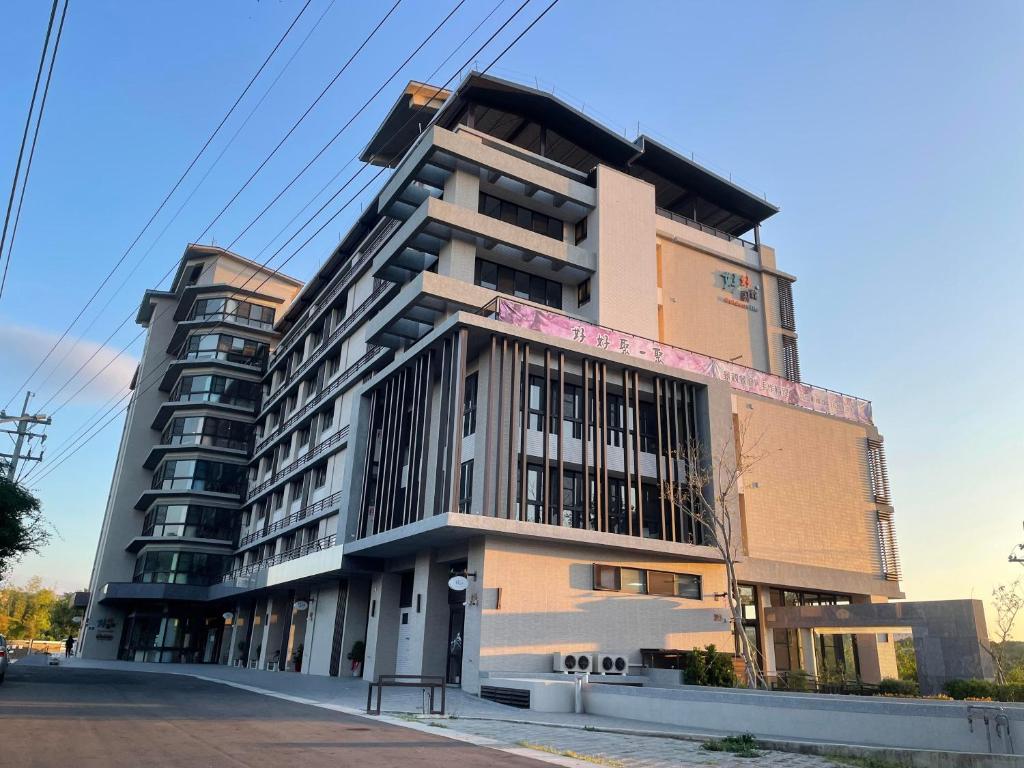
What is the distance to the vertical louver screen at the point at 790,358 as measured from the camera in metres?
36.9

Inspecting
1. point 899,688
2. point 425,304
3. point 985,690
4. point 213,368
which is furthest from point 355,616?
point 213,368

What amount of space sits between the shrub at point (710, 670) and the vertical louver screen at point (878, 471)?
1564 cm

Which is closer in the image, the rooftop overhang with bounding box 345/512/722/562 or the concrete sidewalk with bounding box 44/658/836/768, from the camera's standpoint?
the concrete sidewalk with bounding box 44/658/836/768

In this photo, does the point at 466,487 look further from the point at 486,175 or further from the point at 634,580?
the point at 486,175

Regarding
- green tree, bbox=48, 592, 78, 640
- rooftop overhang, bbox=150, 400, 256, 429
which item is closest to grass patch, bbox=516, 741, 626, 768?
rooftop overhang, bbox=150, 400, 256, 429

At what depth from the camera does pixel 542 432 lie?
24.7 m

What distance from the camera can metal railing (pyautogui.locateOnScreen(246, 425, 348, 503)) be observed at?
36.2 metres

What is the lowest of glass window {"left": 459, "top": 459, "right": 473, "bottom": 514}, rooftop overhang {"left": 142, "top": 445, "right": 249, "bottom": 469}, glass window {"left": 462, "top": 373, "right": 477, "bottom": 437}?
glass window {"left": 459, "top": 459, "right": 473, "bottom": 514}

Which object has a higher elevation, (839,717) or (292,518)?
(292,518)

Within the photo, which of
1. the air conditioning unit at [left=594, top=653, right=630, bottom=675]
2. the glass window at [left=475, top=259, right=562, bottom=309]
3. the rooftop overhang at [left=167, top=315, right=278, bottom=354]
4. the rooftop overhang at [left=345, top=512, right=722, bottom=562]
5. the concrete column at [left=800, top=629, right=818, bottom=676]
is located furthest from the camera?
the rooftop overhang at [left=167, top=315, right=278, bottom=354]

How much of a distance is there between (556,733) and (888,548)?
25151 mm

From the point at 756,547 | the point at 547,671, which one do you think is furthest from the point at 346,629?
the point at 756,547

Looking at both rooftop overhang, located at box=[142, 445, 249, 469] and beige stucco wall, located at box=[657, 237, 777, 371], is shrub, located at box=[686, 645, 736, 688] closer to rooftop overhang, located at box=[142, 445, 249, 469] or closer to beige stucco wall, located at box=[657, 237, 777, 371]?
beige stucco wall, located at box=[657, 237, 777, 371]

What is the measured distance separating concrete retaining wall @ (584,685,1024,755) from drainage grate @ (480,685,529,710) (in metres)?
2.72
